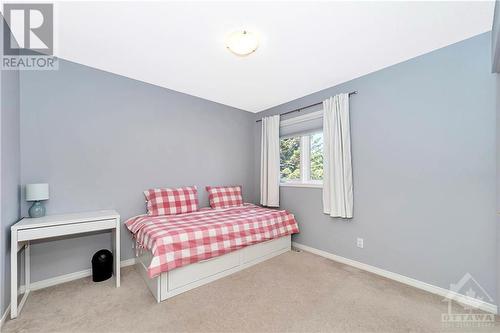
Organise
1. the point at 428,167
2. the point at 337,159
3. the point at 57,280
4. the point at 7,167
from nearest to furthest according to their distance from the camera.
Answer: the point at 7,167 < the point at 428,167 < the point at 57,280 < the point at 337,159

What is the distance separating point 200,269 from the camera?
226cm

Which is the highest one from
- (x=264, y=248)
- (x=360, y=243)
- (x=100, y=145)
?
(x=100, y=145)

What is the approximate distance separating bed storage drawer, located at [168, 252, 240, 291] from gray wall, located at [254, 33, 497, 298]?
1456mm

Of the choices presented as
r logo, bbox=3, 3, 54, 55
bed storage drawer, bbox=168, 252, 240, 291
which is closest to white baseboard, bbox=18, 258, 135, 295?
bed storage drawer, bbox=168, 252, 240, 291

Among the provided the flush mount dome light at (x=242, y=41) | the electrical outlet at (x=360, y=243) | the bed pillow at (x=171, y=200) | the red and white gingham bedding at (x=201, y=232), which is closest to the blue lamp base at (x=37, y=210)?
the red and white gingham bedding at (x=201, y=232)

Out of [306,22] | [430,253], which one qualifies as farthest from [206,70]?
Answer: [430,253]

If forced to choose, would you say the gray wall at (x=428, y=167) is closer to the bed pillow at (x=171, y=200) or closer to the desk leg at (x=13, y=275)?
the bed pillow at (x=171, y=200)

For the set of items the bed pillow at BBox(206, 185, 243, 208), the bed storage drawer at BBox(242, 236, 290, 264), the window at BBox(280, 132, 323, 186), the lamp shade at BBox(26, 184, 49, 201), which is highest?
the window at BBox(280, 132, 323, 186)

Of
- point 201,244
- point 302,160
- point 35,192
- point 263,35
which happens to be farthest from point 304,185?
point 35,192

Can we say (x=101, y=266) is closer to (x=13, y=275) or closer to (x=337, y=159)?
(x=13, y=275)

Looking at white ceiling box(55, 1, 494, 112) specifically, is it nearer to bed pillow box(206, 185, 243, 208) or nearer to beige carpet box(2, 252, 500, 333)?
bed pillow box(206, 185, 243, 208)

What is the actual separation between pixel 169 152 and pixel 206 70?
1.31 metres

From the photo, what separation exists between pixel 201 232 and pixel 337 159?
193 cm

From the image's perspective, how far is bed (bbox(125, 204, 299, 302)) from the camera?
2.00m
